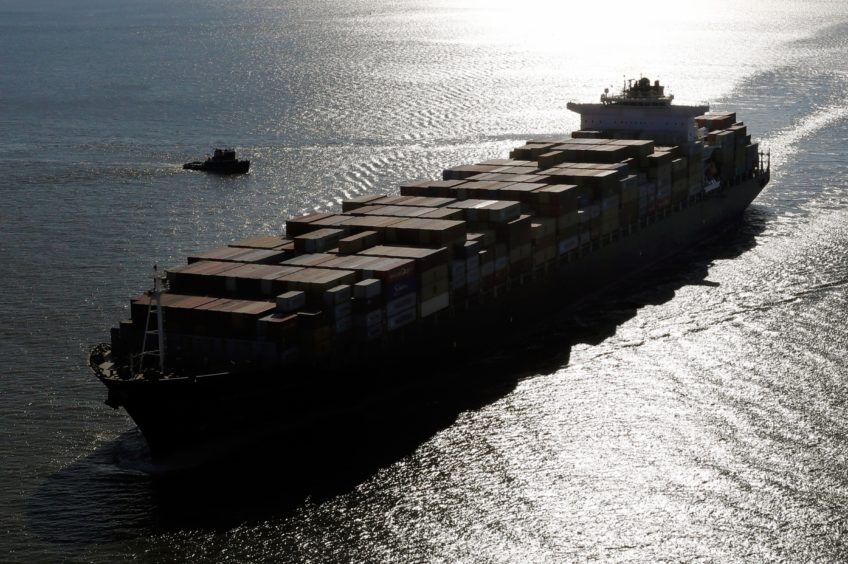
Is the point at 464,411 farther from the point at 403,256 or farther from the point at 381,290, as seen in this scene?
the point at 403,256

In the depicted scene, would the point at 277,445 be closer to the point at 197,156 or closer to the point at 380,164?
the point at 380,164

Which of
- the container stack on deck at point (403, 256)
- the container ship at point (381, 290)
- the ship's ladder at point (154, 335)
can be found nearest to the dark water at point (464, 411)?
the container ship at point (381, 290)

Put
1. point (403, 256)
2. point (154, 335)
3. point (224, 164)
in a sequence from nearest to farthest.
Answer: point (154, 335)
point (403, 256)
point (224, 164)

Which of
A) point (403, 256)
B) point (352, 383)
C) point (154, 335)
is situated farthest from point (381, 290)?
point (154, 335)

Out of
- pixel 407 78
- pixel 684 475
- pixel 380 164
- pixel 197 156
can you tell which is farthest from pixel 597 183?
pixel 407 78

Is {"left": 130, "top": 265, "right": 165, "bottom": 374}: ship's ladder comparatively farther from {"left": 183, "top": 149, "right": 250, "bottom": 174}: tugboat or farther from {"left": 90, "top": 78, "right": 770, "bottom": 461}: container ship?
{"left": 183, "top": 149, "right": 250, "bottom": 174}: tugboat

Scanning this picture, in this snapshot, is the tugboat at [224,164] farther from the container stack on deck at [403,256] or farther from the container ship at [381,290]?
the container ship at [381,290]
